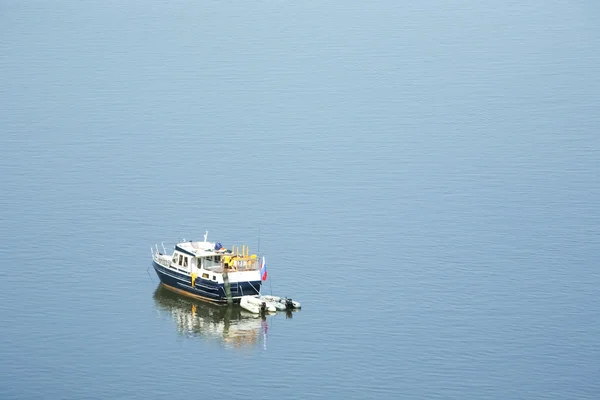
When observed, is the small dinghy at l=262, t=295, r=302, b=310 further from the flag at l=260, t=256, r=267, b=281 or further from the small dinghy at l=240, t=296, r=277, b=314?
the flag at l=260, t=256, r=267, b=281

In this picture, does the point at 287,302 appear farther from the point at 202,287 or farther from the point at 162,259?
the point at 162,259

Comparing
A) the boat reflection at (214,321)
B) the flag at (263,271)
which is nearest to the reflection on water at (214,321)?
the boat reflection at (214,321)

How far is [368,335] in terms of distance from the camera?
125562mm

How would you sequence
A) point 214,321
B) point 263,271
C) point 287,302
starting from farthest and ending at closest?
point 263,271
point 287,302
point 214,321

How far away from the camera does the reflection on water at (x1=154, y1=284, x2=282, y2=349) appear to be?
414ft

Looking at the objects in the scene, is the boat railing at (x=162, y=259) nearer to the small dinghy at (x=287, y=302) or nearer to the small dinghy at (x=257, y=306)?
the small dinghy at (x=257, y=306)

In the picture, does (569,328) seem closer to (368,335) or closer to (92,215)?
(368,335)

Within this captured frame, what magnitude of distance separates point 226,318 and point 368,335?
45.2 ft

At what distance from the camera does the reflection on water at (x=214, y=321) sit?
4970 inches

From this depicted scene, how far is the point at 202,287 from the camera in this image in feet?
440

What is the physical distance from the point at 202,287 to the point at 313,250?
1634cm

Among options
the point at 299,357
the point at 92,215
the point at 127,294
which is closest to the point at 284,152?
the point at 92,215

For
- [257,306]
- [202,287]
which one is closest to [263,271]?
[257,306]

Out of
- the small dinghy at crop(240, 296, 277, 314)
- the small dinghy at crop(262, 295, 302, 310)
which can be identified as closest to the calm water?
the small dinghy at crop(240, 296, 277, 314)
